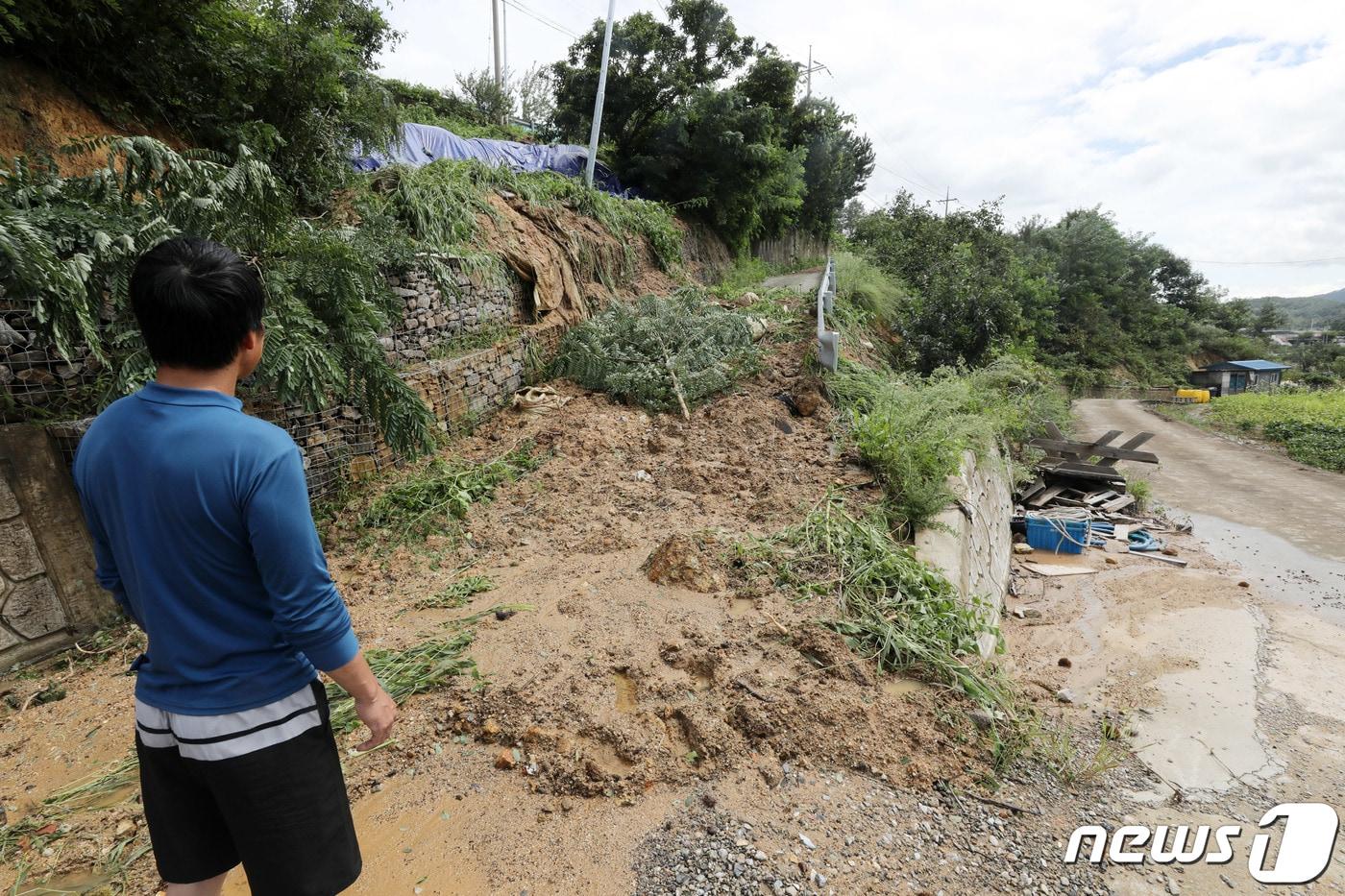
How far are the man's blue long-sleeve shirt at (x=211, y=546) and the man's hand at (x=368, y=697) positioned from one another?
0.04 meters

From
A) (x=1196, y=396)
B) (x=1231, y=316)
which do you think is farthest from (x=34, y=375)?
(x=1231, y=316)

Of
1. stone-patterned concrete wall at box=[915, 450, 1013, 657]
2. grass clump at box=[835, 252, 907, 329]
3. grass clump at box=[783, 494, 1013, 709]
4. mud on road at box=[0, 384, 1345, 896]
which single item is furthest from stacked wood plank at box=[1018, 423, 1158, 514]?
grass clump at box=[783, 494, 1013, 709]

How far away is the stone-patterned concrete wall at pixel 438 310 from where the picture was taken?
219 inches

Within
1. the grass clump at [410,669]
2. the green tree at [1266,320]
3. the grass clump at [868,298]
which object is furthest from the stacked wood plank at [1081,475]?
the green tree at [1266,320]

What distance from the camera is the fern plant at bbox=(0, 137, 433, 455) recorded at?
295cm

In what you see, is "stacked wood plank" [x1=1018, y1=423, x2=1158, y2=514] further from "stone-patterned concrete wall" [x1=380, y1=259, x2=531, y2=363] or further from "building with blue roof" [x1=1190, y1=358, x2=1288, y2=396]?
"building with blue roof" [x1=1190, y1=358, x2=1288, y2=396]

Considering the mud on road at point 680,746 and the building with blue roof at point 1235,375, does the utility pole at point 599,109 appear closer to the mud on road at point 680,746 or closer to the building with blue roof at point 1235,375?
the mud on road at point 680,746

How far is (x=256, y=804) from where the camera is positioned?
1.21m

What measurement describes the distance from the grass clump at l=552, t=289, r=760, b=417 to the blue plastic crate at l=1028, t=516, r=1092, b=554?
471 centimetres

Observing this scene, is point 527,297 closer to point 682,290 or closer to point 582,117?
point 682,290

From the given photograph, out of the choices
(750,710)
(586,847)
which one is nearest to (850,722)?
(750,710)

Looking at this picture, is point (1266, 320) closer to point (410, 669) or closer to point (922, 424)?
point (922, 424)

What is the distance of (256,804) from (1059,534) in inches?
373

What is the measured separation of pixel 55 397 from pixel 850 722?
14.7 feet
